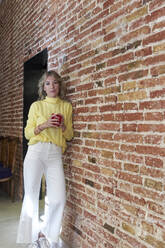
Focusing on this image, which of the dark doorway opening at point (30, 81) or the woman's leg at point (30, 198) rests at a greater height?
the dark doorway opening at point (30, 81)

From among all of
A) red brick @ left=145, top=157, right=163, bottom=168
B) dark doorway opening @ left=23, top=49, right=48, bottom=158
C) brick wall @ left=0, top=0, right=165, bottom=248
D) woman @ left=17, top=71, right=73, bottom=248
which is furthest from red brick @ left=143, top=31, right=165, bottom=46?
dark doorway opening @ left=23, top=49, right=48, bottom=158

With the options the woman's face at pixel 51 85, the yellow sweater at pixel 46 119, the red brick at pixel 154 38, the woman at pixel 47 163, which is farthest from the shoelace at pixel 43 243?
the red brick at pixel 154 38

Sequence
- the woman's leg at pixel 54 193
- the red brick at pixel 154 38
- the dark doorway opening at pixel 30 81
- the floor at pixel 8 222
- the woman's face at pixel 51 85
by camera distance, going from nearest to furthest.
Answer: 1. the red brick at pixel 154 38
2. the woman's leg at pixel 54 193
3. the woman's face at pixel 51 85
4. the floor at pixel 8 222
5. the dark doorway opening at pixel 30 81

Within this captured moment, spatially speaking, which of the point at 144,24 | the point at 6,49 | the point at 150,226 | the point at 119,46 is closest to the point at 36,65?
the point at 6,49

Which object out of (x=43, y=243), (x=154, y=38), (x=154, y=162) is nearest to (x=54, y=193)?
(x=43, y=243)

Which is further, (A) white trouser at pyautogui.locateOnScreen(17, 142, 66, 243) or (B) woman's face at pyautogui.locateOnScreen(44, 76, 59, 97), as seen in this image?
(B) woman's face at pyautogui.locateOnScreen(44, 76, 59, 97)

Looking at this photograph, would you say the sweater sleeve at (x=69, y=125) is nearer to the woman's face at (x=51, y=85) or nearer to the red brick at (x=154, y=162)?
the woman's face at (x=51, y=85)

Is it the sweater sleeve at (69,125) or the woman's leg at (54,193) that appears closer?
the woman's leg at (54,193)

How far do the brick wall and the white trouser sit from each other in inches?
7.4

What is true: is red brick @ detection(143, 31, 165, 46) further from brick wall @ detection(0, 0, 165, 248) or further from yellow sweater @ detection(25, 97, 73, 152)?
yellow sweater @ detection(25, 97, 73, 152)

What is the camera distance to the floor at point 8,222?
9.31 feet

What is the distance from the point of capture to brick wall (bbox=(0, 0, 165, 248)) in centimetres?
167

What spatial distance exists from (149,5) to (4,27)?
4.70 meters

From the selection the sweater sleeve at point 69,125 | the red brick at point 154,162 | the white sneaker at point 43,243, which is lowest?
the white sneaker at point 43,243
